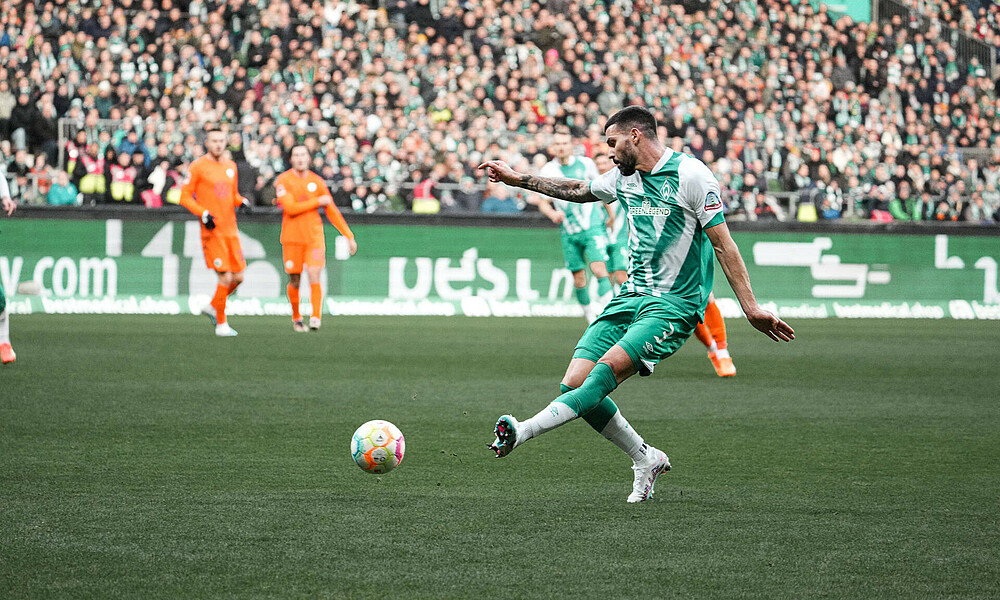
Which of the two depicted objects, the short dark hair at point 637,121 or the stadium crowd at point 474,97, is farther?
the stadium crowd at point 474,97

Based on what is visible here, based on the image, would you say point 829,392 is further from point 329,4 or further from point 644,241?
point 329,4

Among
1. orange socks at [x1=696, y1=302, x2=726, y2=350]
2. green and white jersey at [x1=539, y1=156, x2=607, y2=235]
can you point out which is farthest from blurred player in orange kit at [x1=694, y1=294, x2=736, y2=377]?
green and white jersey at [x1=539, y1=156, x2=607, y2=235]

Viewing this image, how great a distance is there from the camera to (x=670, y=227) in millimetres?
6238

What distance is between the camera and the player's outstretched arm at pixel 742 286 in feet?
18.9

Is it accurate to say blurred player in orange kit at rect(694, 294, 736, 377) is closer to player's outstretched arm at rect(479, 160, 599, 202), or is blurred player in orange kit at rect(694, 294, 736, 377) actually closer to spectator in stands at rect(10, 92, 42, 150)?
player's outstretched arm at rect(479, 160, 599, 202)

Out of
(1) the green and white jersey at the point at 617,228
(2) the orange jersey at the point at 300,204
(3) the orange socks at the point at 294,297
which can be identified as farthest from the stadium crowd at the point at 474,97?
(1) the green and white jersey at the point at 617,228

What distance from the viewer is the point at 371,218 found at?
65.3ft

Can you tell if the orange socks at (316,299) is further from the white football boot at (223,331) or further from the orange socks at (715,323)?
the orange socks at (715,323)

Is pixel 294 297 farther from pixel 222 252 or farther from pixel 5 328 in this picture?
pixel 5 328

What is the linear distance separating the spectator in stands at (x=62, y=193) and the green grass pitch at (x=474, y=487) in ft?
25.7

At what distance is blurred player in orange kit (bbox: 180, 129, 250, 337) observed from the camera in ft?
50.5

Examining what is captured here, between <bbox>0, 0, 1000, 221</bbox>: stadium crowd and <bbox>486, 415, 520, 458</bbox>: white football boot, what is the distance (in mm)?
15331

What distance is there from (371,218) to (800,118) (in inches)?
399

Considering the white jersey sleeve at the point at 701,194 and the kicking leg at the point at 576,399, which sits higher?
the white jersey sleeve at the point at 701,194
